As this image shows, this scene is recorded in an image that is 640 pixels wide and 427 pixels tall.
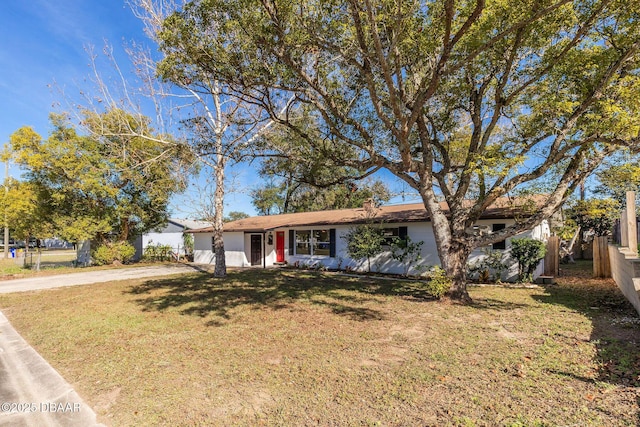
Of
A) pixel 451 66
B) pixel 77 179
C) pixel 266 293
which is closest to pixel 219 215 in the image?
pixel 266 293

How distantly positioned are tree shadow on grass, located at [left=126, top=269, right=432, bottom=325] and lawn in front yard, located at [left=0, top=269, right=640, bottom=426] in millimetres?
138

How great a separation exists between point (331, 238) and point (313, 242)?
153cm

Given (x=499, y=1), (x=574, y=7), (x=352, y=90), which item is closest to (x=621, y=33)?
(x=574, y=7)

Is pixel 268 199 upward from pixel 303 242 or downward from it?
upward

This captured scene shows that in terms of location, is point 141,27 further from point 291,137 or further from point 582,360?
point 582,360

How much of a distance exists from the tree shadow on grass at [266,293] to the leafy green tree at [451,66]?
277 centimetres

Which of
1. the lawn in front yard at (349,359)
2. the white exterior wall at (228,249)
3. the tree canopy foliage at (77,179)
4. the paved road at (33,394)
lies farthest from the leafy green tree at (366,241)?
the paved road at (33,394)

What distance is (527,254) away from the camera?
11.8m

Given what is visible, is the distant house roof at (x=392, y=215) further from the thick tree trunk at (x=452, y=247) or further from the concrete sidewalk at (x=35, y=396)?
the concrete sidewalk at (x=35, y=396)

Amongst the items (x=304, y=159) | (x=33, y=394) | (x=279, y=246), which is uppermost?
(x=304, y=159)

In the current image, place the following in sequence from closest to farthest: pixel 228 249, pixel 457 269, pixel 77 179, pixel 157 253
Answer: pixel 457 269 < pixel 77 179 < pixel 228 249 < pixel 157 253

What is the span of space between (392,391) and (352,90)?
764 cm

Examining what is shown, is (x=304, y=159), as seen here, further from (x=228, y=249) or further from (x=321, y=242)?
(x=228, y=249)

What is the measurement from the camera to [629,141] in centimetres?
690
